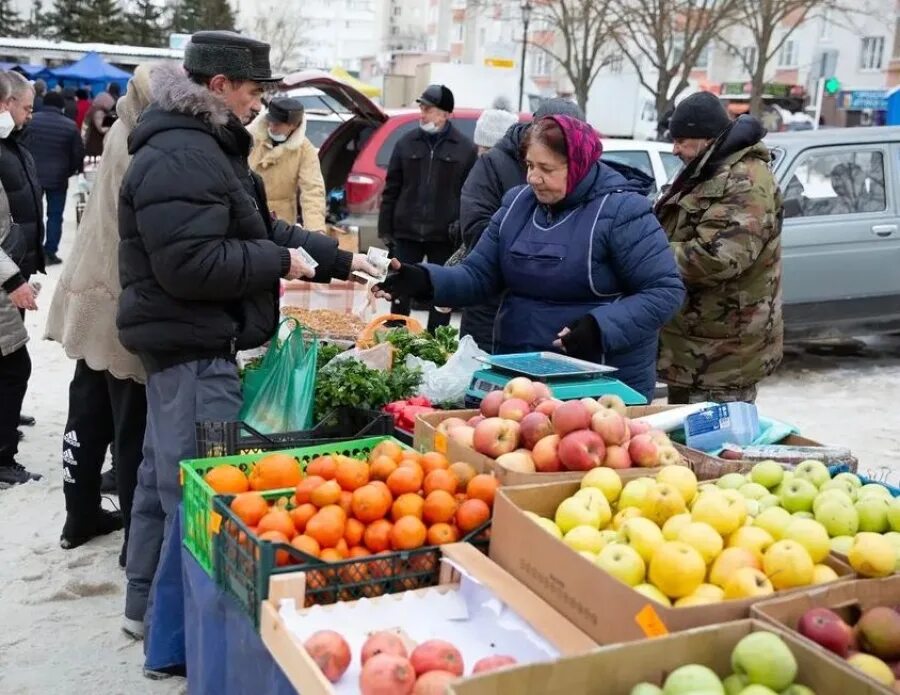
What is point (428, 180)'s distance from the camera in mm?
7848

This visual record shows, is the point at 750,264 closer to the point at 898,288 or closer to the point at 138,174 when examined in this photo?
the point at 138,174

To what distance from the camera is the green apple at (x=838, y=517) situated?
7.61 feet

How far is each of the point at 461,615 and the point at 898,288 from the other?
6.85 m

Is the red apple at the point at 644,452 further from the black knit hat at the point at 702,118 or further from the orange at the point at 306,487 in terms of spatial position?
the black knit hat at the point at 702,118

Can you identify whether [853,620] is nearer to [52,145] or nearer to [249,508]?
[249,508]

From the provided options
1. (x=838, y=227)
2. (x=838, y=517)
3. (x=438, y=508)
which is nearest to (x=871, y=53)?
(x=838, y=227)

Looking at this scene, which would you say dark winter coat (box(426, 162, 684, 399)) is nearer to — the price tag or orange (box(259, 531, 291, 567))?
orange (box(259, 531, 291, 567))

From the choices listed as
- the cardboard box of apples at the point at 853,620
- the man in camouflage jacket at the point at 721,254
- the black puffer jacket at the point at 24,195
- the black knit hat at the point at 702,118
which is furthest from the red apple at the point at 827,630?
the black puffer jacket at the point at 24,195

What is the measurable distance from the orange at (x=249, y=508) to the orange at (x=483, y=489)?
1.74 feet

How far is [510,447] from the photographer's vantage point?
2768 millimetres

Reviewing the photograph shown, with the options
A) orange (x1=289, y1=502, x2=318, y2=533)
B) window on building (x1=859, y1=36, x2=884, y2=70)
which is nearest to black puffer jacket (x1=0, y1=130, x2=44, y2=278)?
orange (x1=289, y1=502, x2=318, y2=533)

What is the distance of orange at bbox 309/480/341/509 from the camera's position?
2.54 metres

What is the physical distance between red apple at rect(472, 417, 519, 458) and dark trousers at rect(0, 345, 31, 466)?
11.1 ft

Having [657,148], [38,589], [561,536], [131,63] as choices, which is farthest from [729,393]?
[131,63]
